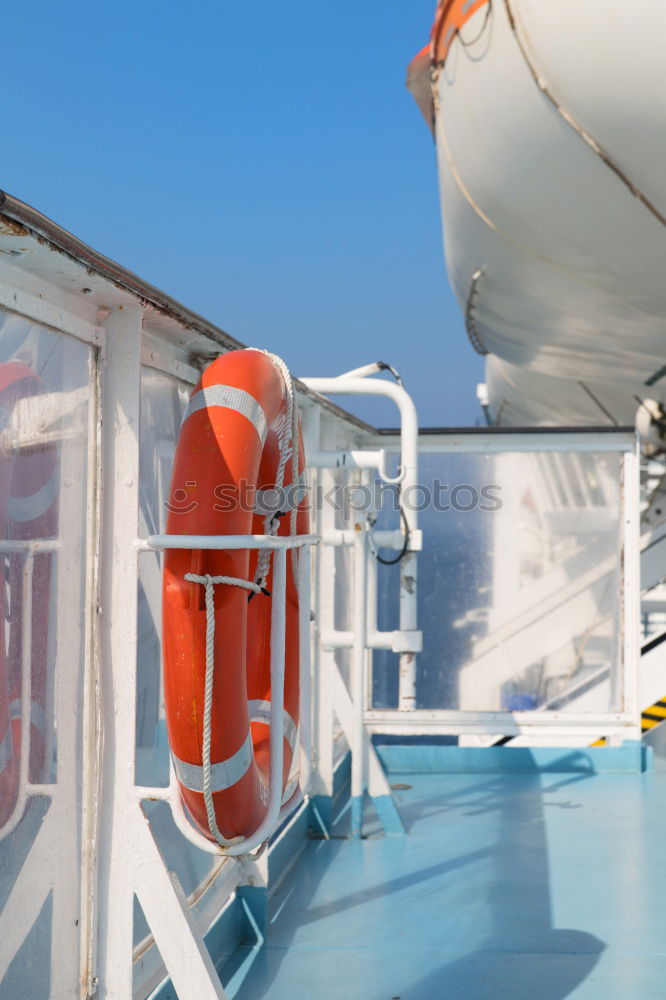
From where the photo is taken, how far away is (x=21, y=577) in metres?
1.77

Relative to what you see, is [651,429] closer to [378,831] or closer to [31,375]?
[378,831]

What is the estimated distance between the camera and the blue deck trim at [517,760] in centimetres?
539

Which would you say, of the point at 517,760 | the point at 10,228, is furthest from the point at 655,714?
the point at 10,228

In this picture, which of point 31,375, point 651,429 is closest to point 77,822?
point 31,375

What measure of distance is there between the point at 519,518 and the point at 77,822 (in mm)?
4045

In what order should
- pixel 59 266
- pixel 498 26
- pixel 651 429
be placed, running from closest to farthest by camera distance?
pixel 59 266, pixel 498 26, pixel 651 429

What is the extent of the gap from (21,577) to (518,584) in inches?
166

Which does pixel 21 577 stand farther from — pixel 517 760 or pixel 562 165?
pixel 517 760

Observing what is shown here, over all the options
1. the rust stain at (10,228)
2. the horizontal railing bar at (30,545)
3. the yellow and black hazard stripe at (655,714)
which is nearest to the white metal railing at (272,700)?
the horizontal railing bar at (30,545)

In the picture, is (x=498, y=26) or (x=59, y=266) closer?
(x=59, y=266)

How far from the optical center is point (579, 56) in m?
3.63

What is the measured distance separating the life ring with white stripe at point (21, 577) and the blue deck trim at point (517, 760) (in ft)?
12.6

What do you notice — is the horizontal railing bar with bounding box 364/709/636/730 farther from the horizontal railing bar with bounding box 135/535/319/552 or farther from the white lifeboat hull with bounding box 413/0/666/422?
the horizontal railing bar with bounding box 135/535/319/552

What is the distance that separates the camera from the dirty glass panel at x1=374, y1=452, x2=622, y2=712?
18.2 feet
